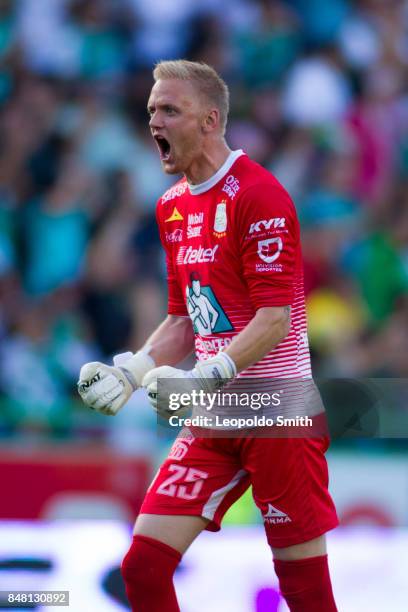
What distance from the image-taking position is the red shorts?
4082mm

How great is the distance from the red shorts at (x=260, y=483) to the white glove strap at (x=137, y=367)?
33 centimetres

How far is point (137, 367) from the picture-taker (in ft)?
14.5

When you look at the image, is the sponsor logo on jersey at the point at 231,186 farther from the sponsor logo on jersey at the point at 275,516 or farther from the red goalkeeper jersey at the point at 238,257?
the sponsor logo on jersey at the point at 275,516

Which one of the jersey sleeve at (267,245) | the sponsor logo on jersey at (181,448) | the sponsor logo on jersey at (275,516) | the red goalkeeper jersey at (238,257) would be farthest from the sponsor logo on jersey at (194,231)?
the sponsor logo on jersey at (275,516)

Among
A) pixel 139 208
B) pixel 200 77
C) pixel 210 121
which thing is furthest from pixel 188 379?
pixel 139 208

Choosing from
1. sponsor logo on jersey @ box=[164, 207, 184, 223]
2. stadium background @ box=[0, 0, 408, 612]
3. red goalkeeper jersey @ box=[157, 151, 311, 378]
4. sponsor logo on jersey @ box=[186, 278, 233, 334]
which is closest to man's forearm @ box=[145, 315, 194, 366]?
red goalkeeper jersey @ box=[157, 151, 311, 378]

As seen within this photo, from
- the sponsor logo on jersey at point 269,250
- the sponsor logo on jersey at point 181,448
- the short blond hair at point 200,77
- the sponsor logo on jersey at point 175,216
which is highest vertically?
the short blond hair at point 200,77

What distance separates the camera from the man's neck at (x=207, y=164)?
4234mm

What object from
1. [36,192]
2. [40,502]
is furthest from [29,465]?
[36,192]

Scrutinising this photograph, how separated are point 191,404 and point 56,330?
4.44 m

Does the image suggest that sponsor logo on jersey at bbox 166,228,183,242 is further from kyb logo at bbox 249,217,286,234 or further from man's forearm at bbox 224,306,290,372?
man's forearm at bbox 224,306,290,372

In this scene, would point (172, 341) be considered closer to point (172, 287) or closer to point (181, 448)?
point (172, 287)

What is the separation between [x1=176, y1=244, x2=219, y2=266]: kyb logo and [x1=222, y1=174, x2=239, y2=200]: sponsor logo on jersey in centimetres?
20

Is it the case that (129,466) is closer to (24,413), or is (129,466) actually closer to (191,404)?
(24,413)
